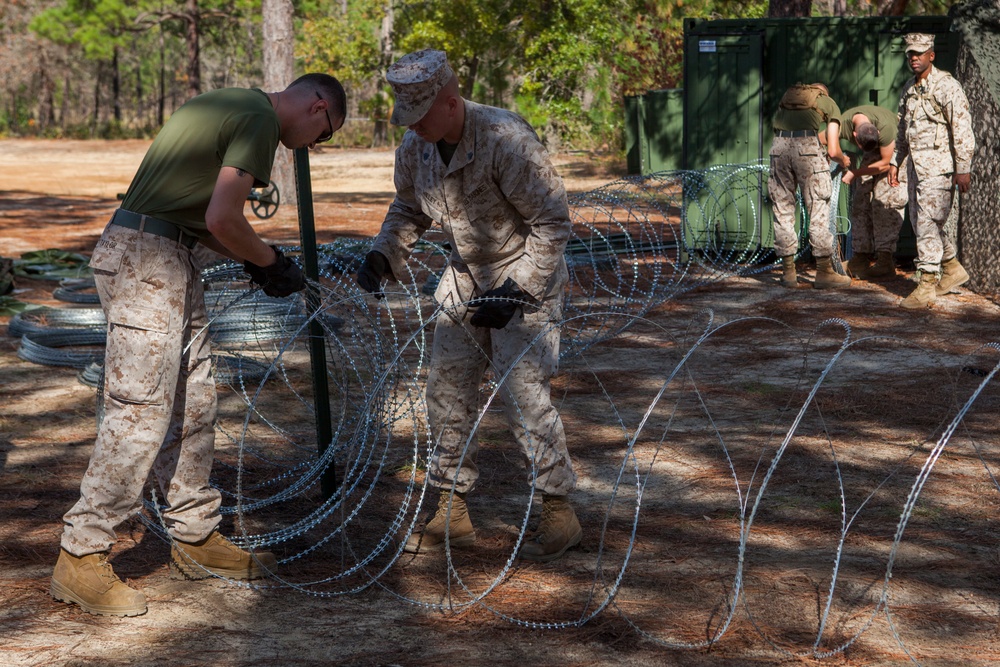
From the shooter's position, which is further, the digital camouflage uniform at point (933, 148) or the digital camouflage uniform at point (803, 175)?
the digital camouflage uniform at point (803, 175)

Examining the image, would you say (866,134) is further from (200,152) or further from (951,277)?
(200,152)

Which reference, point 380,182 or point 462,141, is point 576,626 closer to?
point 462,141

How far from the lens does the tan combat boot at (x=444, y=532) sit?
179 inches

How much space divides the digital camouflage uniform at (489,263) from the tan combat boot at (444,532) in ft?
0.31

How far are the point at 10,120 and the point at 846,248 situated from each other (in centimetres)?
4501

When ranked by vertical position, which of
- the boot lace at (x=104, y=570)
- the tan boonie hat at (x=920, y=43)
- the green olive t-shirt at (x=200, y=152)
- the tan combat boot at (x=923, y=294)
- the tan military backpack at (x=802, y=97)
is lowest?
the boot lace at (x=104, y=570)

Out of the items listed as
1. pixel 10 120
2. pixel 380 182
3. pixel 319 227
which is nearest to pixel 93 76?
pixel 10 120

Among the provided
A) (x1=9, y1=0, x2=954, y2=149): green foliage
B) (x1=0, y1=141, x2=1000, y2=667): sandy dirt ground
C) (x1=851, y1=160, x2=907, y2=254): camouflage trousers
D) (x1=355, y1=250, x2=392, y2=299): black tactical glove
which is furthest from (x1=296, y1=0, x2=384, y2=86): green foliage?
(x1=355, y1=250, x2=392, y2=299): black tactical glove

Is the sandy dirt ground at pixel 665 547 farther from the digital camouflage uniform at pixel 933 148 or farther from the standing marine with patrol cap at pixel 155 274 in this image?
the digital camouflage uniform at pixel 933 148

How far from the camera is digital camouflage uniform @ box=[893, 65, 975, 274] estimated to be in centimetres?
878

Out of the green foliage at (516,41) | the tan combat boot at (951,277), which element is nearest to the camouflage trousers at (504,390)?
the tan combat boot at (951,277)

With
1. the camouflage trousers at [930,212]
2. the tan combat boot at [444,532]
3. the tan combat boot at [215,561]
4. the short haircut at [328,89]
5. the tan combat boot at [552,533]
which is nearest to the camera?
the short haircut at [328,89]

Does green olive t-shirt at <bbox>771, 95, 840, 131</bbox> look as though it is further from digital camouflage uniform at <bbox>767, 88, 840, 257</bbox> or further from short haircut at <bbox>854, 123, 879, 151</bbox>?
short haircut at <bbox>854, 123, 879, 151</bbox>

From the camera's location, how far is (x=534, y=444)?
171 inches
